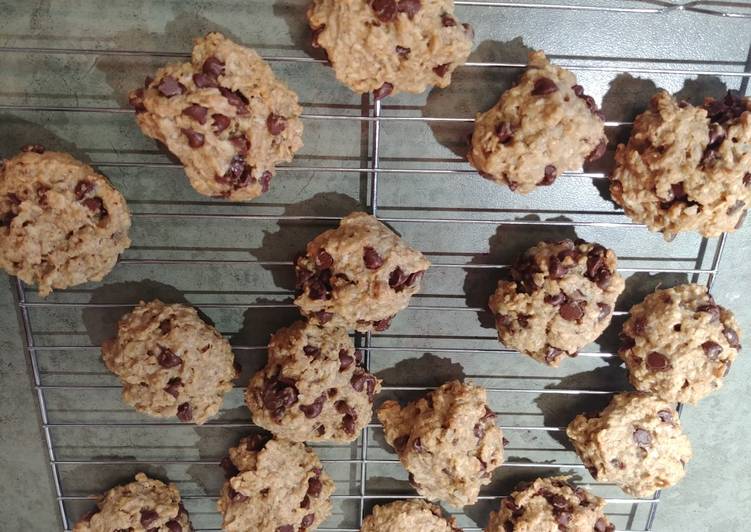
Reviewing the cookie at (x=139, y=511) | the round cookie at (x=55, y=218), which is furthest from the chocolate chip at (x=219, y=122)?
the cookie at (x=139, y=511)

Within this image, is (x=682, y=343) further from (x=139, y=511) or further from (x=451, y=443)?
(x=139, y=511)

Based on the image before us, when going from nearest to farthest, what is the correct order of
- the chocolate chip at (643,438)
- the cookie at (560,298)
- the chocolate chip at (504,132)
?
the chocolate chip at (504,132) → the cookie at (560,298) → the chocolate chip at (643,438)

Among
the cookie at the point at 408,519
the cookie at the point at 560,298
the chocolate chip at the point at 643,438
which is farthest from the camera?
the cookie at the point at 408,519

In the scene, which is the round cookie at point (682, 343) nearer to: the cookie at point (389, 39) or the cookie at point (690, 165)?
the cookie at point (690, 165)

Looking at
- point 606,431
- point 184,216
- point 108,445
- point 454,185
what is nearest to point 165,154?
point 184,216

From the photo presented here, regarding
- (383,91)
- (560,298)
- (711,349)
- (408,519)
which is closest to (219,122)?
(383,91)

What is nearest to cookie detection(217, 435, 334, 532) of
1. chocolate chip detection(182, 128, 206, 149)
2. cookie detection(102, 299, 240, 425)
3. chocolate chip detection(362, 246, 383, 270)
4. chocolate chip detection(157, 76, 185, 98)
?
cookie detection(102, 299, 240, 425)
